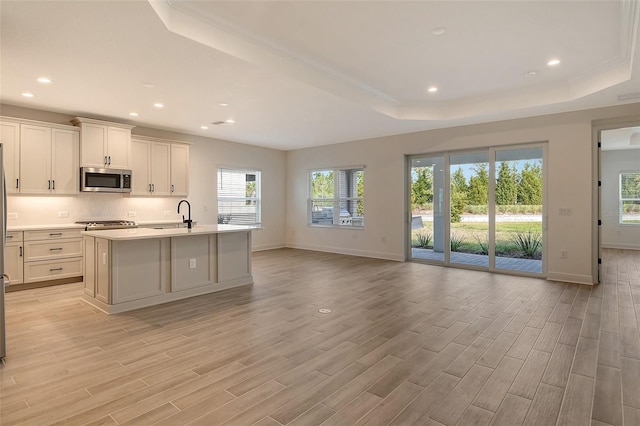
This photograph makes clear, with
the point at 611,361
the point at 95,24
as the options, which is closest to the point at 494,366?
the point at 611,361

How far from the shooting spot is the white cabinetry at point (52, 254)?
5.02 metres

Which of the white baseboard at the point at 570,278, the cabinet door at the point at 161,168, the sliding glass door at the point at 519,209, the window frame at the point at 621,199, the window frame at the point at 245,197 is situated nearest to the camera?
the white baseboard at the point at 570,278

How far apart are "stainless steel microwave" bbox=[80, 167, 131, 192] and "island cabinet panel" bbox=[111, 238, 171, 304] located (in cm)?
243

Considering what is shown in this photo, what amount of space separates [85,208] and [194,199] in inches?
82.1

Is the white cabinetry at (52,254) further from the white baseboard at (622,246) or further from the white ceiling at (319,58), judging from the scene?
the white baseboard at (622,246)

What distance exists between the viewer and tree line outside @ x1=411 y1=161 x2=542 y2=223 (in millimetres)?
5910

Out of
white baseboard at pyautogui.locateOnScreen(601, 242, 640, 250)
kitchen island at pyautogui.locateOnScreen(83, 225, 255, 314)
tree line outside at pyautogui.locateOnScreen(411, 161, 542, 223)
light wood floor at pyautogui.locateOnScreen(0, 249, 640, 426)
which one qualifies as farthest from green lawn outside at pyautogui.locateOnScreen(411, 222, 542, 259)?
white baseboard at pyautogui.locateOnScreen(601, 242, 640, 250)

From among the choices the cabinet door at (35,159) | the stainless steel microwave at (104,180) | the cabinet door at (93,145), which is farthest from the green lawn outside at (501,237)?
the cabinet door at (35,159)

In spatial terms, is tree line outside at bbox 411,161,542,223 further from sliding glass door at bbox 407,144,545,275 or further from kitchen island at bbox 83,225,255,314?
kitchen island at bbox 83,225,255,314

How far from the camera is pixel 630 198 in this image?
9.17 metres

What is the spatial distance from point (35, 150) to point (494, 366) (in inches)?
264

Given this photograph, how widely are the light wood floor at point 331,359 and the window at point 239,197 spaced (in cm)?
388

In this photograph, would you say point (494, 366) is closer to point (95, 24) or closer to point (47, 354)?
point (47, 354)

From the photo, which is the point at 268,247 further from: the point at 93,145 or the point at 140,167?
the point at 93,145
